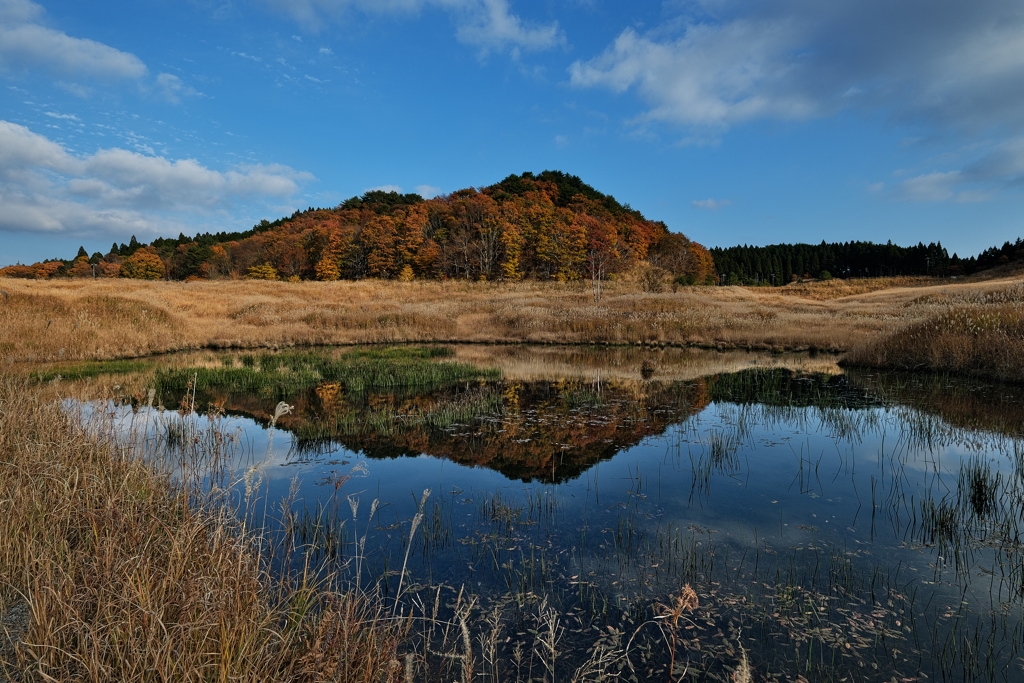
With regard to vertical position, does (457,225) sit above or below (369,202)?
below

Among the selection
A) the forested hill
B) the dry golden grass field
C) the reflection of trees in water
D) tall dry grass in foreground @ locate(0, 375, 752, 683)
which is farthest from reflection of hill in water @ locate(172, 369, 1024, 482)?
the forested hill

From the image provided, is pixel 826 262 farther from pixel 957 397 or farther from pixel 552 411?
pixel 552 411

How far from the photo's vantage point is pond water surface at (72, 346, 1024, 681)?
3918mm

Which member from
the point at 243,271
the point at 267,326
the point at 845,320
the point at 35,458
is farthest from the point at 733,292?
the point at 243,271

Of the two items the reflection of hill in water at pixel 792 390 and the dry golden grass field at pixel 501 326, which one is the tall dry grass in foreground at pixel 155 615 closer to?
the reflection of hill in water at pixel 792 390

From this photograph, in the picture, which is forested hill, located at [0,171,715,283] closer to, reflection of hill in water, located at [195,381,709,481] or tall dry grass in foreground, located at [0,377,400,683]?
reflection of hill in water, located at [195,381,709,481]

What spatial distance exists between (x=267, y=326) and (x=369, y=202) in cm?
9434

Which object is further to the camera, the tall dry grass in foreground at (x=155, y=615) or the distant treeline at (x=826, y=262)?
the distant treeline at (x=826, y=262)

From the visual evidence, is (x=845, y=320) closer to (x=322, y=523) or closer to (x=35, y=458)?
(x=322, y=523)

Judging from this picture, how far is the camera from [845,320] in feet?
105

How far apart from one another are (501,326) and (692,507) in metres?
25.2

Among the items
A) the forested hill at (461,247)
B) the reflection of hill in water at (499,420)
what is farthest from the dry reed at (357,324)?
the forested hill at (461,247)

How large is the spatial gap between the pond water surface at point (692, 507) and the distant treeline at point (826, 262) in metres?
109

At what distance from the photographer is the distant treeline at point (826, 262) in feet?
366
